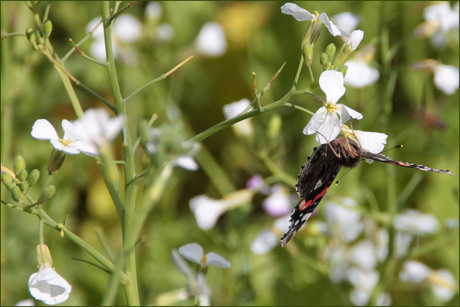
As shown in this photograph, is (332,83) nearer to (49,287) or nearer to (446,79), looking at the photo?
(49,287)

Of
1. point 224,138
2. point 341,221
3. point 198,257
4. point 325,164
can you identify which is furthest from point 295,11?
point 224,138

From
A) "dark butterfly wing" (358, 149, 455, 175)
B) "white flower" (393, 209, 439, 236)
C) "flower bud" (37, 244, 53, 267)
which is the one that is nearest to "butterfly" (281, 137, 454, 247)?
"dark butterfly wing" (358, 149, 455, 175)

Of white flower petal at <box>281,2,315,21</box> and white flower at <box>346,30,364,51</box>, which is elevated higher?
white flower petal at <box>281,2,315,21</box>

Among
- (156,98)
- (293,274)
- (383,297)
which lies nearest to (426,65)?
(383,297)

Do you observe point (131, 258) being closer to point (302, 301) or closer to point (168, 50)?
point (302, 301)

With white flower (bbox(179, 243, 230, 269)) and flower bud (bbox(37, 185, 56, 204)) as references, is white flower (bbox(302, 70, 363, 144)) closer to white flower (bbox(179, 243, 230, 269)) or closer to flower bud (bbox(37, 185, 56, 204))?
white flower (bbox(179, 243, 230, 269))

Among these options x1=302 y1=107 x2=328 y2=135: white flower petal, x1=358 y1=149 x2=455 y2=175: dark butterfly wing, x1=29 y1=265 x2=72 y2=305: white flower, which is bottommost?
x1=29 y1=265 x2=72 y2=305: white flower
